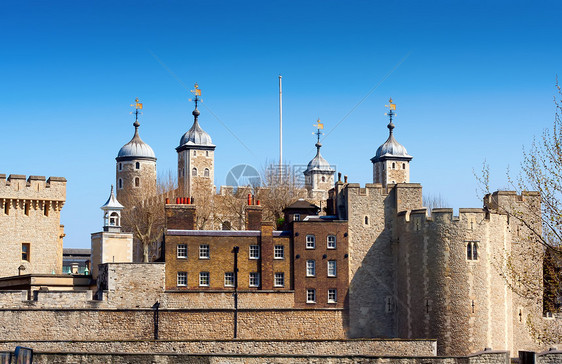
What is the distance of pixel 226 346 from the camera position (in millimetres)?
46281

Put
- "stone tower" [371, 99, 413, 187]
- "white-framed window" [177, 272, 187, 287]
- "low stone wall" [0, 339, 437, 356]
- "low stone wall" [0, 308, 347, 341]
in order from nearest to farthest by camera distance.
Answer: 1. "low stone wall" [0, 339, 437, 356]
2. "low stone wall" [0, 308, 347, 341]
3. "white-framed window" [177, 272, 187, 287]
4. "stone tower" [371, 99, 413, 187]

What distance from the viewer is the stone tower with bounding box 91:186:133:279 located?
189ft

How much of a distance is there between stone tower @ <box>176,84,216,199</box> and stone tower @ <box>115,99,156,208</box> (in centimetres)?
354

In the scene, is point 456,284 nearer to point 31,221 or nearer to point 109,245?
point 109,245

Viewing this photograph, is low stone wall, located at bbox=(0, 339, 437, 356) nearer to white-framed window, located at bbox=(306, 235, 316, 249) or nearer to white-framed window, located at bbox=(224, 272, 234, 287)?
white-framed window, located at bbox=(224, 272, 234, 287)

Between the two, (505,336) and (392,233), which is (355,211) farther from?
(505,336)

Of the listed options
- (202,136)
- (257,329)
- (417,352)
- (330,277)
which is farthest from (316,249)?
(202,136)

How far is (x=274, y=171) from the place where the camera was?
8575 centimetres

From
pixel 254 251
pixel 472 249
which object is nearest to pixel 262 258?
pixel 254 251

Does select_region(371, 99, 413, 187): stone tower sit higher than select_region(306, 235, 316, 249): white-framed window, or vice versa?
select_region(371, 99, 413, 187): stone tower

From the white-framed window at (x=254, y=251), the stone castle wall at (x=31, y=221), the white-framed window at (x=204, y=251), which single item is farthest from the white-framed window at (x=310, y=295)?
the stone castle wall at (x=31, y=221)

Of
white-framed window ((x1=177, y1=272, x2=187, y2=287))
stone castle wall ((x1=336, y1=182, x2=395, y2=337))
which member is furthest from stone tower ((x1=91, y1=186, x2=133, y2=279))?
stone castle wall ((x1=336, y1=182, x2=395, y2=337))

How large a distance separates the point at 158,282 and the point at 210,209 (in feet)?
85.7

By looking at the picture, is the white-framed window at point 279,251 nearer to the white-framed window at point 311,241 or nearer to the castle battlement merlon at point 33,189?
the white-framed window at point 311,241
